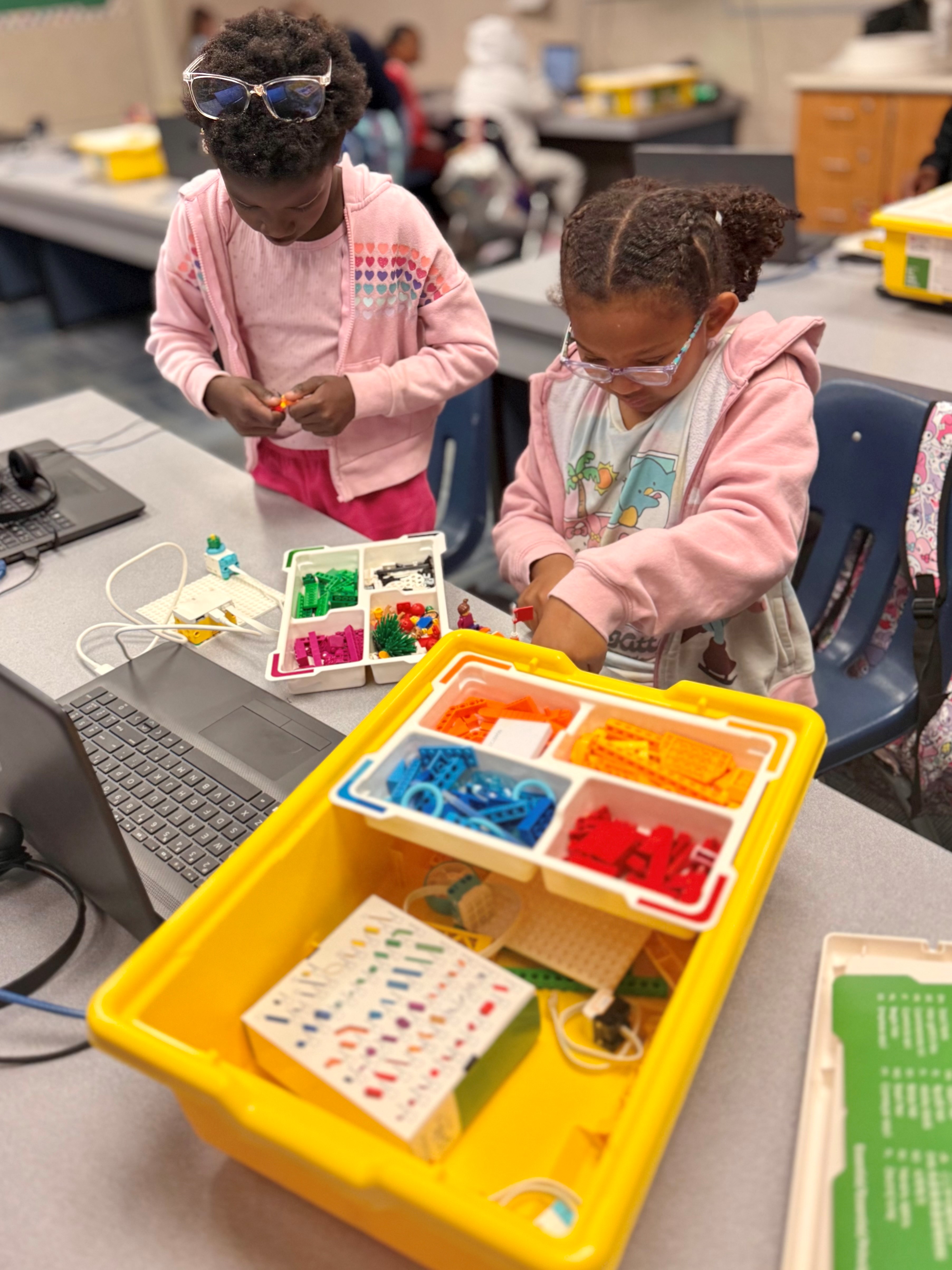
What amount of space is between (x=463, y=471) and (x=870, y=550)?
2.53 ft

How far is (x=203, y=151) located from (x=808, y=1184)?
1.20m

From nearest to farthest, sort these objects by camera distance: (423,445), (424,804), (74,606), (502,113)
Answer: (424,804), (74,606), (423,445), (502,113)

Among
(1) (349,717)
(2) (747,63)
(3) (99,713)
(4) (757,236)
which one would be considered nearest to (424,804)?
(1) (349,717)

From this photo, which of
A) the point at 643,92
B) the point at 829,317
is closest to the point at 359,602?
the point at 829,317

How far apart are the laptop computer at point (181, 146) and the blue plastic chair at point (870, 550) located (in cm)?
248

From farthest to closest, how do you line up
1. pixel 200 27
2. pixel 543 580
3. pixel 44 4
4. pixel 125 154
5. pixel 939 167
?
1. pixel 44 4
2. pixel 200 27
3. pixel 125 154
4. pixel 939 167
5. pixel 543 580

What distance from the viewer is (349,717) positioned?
1.04 metres

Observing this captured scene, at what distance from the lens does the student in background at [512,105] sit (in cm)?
431

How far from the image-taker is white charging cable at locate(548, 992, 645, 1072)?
0.67 meters

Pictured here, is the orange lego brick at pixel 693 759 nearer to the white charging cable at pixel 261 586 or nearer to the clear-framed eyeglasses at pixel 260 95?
the white charging cable at pixel 261 586

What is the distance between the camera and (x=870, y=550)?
4.75ft

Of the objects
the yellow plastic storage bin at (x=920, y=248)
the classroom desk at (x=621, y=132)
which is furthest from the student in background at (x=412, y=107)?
the yellow plastic storage bin at (x=920, y=248)

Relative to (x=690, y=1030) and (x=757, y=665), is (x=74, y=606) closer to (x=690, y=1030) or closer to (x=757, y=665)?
(x=757, y=665)

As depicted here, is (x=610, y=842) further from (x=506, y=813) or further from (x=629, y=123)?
(x=629, y=123)
